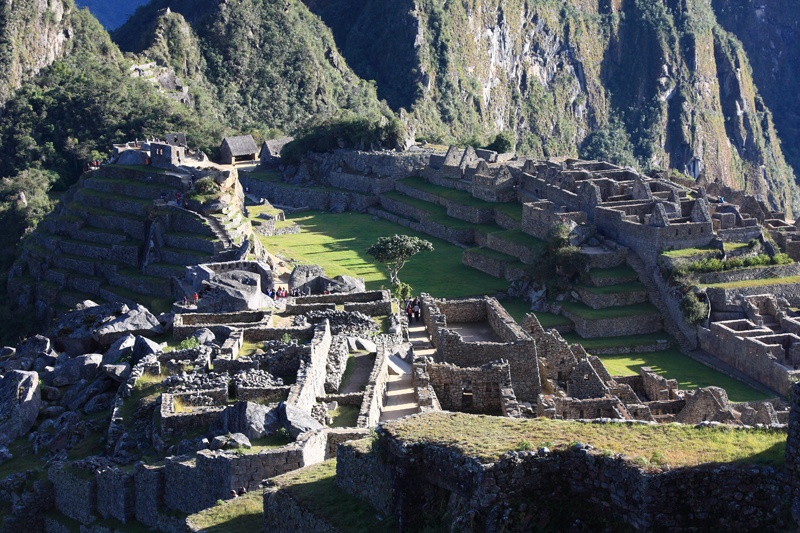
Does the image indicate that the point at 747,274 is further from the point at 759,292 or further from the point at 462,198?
the point at 462,198

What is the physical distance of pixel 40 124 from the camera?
8612 cm

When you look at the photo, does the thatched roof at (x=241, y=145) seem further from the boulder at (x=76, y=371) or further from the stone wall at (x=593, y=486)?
the stone wall at (x=593, y=486)

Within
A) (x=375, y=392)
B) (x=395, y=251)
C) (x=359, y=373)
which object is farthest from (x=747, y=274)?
(x=375, y=392)

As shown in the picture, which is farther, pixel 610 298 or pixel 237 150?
pixel 237 150

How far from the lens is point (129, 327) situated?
24.9m

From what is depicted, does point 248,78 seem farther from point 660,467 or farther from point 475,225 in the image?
point 660,467

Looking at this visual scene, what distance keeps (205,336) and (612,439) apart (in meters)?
13.6

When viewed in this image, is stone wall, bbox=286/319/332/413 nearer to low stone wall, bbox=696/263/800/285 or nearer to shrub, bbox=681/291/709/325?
shrub, bbox=681/291/709/325

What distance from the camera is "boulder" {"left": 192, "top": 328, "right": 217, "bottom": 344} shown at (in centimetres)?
2220

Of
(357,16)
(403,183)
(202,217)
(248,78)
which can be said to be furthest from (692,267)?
(357,16)

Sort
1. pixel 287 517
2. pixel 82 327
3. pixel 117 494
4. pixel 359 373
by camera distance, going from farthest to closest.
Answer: pixel 82 327, pixel 359 373, pixel 117 494, pixel 287 517

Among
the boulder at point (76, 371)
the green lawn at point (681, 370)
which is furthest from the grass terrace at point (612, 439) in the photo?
the green lawn at point (681, 370)

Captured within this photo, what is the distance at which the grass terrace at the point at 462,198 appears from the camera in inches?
2420

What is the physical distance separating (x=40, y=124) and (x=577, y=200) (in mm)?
52320
